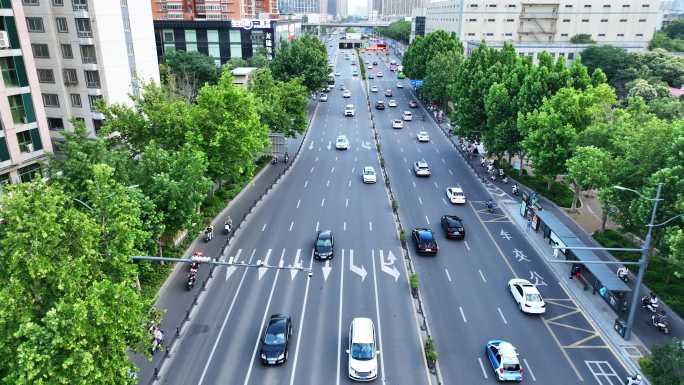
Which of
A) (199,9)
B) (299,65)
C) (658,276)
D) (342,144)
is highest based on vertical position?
(199,9)

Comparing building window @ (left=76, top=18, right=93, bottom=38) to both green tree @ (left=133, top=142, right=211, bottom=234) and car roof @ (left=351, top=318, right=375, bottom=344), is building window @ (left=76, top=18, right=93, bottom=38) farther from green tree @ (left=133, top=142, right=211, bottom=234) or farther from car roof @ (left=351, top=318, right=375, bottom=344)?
car roof @ (left=351, top=318, right=375, bottom=344)

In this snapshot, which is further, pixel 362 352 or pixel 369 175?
pixel 369 175

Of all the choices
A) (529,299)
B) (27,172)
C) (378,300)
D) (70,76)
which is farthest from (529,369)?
(70,76)

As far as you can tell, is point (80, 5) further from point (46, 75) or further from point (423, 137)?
point (423, 137)

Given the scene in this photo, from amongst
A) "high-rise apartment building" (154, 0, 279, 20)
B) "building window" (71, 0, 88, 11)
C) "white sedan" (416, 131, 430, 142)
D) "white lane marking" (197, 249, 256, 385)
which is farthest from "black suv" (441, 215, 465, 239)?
"high-rise apartment building" (154, 0, 279, 20)

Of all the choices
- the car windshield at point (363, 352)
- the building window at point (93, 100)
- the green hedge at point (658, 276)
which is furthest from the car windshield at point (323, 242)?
the building window at point (93, 100)

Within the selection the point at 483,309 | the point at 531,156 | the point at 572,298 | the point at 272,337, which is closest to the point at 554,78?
the point at 531,156

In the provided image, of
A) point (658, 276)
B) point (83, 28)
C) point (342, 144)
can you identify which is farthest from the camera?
point (342, 144)
